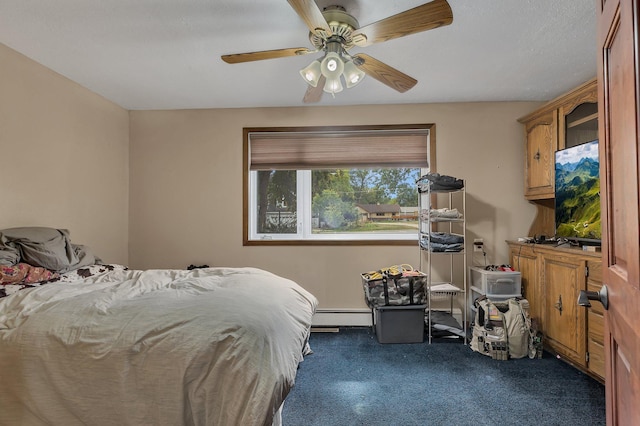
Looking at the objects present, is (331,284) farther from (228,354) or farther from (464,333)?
(228,354)

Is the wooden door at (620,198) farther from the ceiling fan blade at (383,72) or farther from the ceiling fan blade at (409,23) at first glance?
the ceiling fan blade at (383,72)

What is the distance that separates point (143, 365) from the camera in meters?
1.23

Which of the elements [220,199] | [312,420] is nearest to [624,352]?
[312,420]

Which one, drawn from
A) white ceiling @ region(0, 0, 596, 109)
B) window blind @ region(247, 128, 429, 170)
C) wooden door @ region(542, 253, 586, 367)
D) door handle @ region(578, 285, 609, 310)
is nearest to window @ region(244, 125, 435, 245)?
window blind @ region(247, 128, 429, 170)

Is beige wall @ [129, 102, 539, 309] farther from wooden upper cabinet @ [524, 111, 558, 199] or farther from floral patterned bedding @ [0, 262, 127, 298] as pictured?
floral patterned bedding @ [0, 262, 127, 298]

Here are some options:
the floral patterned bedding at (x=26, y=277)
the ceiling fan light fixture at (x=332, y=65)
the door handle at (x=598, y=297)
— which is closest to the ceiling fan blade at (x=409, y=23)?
the ceiling fan light fixture at (x=332, y=65)

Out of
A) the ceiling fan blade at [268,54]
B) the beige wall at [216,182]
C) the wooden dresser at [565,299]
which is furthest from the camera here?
the beige wall at [216,182]

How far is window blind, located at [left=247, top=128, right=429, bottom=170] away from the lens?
3.32 metres

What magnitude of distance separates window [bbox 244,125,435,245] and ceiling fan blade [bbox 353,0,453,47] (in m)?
1.70

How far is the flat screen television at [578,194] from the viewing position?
2.27 meters

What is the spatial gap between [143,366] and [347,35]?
1837mm

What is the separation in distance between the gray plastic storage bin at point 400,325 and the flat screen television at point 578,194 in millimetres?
1343

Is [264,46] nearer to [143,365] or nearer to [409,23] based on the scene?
[409,23]

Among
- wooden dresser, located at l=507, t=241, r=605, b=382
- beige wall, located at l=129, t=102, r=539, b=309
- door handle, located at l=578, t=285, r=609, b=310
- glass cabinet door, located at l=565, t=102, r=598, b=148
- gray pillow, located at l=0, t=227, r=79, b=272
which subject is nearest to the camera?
door handle, located at l=578, t=285, r=609, b=310
